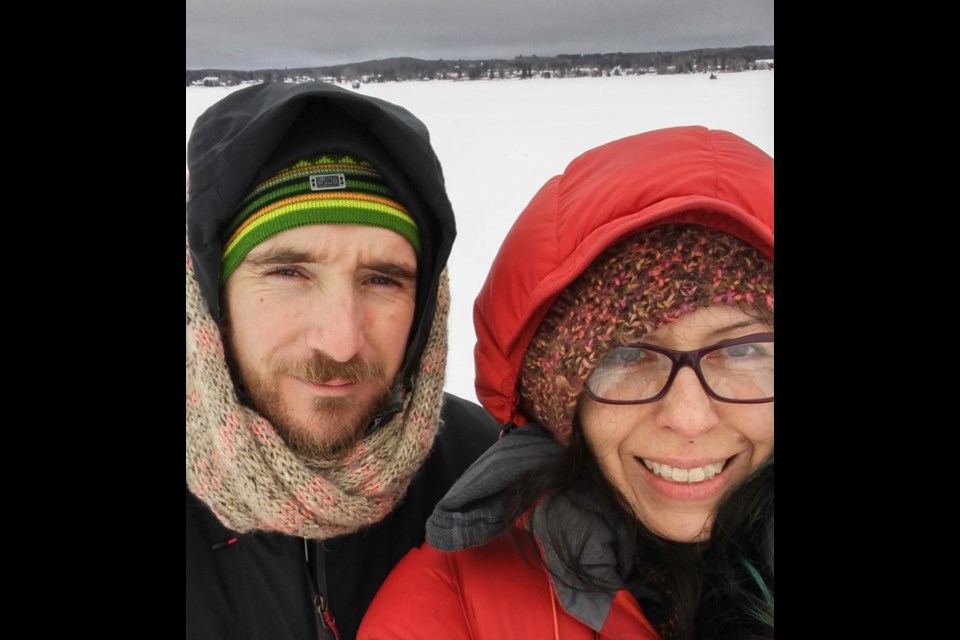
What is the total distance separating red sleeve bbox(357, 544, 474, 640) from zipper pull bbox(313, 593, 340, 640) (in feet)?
0.70

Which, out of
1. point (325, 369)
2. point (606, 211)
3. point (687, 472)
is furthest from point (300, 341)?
point (687, 472)

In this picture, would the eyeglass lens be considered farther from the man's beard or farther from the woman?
the man's beard

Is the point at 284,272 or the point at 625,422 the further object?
the point at 284,272

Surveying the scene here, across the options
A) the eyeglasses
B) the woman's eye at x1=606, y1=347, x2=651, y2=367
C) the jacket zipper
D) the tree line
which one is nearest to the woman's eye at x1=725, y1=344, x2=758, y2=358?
the eyeglasses

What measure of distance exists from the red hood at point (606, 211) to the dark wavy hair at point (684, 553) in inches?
7.6

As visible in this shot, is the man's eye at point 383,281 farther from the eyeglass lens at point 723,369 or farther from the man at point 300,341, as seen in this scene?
the eyeglass lens at point 723,369

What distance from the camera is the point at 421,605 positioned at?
107 cm

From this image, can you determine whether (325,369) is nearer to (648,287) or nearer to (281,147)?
(281,147)

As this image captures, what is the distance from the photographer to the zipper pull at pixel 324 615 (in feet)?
4.18

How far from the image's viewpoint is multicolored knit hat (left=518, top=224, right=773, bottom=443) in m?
0.98

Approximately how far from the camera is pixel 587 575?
106 centimetres

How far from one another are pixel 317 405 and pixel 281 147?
519 mm
